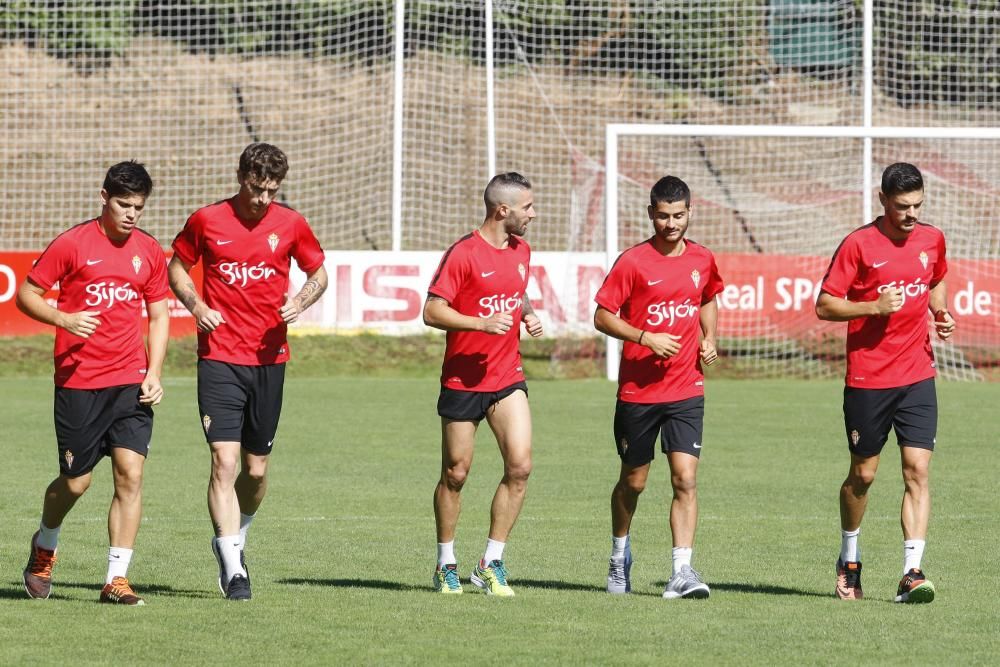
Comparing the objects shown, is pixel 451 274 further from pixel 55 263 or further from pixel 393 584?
pixel 55 263

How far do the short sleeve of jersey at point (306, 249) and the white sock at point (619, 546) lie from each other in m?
2.17

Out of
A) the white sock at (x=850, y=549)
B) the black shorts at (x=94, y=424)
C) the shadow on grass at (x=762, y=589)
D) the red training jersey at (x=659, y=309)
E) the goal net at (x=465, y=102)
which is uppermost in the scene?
the goal net at (x=465, y=102)

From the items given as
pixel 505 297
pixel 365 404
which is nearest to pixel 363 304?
pixel 365 404

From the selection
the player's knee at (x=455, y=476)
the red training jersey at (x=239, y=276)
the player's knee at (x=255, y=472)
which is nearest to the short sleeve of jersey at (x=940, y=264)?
the player's knee at (x=455, y=476)

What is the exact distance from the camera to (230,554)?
8039 mm

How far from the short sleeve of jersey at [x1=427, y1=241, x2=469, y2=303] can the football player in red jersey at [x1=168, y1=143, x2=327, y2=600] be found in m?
0.71

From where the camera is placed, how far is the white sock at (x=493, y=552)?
844 cm

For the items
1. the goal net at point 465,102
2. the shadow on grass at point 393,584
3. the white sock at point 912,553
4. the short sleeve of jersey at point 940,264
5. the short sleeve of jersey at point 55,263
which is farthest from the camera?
the goal net at point 465,102

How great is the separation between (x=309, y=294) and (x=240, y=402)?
71 centimetres

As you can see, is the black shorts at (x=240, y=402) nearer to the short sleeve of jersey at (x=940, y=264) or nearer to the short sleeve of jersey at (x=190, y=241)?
the short sleeve of jersey at (x=190, y=241)

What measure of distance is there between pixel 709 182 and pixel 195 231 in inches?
1093

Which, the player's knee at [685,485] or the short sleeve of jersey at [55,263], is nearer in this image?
the short sleeve of jersey at [55,263]

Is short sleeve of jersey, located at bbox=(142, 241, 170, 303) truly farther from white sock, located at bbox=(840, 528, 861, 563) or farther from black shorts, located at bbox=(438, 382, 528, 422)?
white sock, located at bbox=(840, 528, 861, 563)

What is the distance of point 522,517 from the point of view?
11.3 meters
